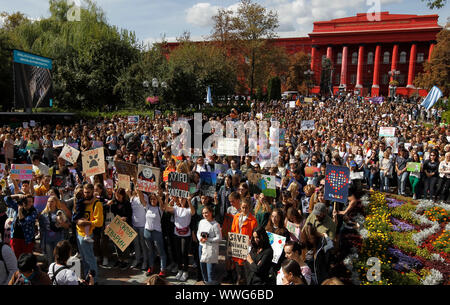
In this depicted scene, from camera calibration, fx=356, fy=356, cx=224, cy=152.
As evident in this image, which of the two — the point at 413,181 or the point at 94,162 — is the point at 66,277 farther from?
the point at 413,181

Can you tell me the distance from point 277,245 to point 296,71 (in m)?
61.2

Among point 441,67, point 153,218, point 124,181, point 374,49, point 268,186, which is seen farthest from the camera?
point 374,49

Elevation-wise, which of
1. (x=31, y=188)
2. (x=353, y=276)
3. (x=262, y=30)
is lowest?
(x=353, y=276)

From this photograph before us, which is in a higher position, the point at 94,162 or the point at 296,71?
the point at 296,71

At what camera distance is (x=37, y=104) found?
24.3 m

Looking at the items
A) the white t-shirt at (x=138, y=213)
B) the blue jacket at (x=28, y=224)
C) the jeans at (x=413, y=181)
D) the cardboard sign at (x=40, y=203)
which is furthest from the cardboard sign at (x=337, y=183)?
the jeans at (x=413, y=181)

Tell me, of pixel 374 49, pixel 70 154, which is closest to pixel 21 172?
pixel 70 154

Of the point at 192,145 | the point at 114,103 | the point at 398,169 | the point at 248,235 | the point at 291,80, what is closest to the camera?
the point at 248,235

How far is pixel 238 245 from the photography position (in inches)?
216

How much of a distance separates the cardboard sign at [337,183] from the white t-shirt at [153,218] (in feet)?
10.1

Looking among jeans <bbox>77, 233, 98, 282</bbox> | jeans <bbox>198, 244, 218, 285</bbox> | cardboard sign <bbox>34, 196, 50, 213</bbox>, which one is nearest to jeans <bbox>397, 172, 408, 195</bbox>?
jeans <bbox>198, 244, 218, 285</bbox>

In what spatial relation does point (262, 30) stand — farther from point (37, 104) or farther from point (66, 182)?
point (66, 182)

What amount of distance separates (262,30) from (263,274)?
155 ft
